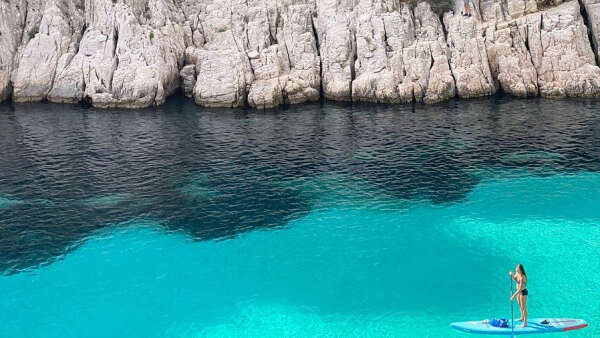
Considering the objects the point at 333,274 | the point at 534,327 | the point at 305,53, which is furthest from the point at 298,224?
the point at 305,53

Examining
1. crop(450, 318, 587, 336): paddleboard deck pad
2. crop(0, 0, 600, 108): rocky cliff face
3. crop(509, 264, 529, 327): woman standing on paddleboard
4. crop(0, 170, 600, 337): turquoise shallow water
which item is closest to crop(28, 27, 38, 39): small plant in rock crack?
crop(0, 0, 600, 108): rocky cliff face

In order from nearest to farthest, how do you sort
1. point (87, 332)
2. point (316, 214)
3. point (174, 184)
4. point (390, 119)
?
point (87, 332) → point (316, 214) → point (174, 184) → point (390, 119)

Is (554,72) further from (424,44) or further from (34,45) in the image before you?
(34,45)

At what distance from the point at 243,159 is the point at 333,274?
79.1 feet

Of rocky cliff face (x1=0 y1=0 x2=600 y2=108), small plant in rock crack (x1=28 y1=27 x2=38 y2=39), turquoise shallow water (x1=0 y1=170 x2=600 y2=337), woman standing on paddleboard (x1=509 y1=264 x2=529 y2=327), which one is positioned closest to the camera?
woman standing on paddleboard (x1=509 y1=264 x2=529 y2=327)

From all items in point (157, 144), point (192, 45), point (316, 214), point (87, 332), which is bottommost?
point (87, 332)

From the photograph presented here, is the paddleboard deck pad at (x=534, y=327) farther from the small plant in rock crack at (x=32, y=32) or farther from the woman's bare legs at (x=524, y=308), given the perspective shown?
the small plant in rock crack at (x=32, y=32)

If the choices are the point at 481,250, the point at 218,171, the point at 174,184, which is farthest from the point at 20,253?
the point at 481,250

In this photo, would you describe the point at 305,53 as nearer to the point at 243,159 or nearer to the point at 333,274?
the point at 243,159

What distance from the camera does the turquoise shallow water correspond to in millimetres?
33188

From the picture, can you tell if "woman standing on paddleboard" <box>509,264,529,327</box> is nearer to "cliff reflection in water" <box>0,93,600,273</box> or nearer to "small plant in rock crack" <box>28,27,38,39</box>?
"cliff reflection in water" <box>0,93,600,273</box>

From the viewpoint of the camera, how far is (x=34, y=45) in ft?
275

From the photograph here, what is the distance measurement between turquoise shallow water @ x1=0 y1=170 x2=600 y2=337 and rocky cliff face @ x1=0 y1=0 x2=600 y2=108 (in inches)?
1320

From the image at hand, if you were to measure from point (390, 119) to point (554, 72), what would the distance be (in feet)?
81.9
